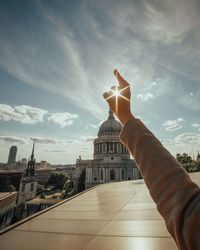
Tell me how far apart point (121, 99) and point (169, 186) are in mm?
680

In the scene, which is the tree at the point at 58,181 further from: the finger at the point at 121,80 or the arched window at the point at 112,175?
the finger at the point at 121,80

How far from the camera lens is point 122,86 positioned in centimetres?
137

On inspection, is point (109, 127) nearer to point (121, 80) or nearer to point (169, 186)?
point (121, 80)

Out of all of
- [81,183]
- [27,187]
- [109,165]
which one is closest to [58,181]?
[81,183]

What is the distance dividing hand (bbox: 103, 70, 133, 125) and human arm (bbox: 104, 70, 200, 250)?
3.8 inches

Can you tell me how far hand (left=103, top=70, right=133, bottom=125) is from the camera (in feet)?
4.14

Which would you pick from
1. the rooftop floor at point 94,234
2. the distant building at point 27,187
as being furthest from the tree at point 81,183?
the rooftop floor at point 94,234

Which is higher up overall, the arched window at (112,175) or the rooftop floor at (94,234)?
the arched window at (112,175)

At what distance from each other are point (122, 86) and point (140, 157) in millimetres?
606

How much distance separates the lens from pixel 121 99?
1.30 meters

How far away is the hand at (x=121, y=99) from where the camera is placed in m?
1.26

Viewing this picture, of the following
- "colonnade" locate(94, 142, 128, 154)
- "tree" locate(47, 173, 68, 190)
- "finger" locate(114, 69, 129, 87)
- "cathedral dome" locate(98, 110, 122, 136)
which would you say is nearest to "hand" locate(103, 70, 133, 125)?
"finger" locate(114, 69, 129, 87)

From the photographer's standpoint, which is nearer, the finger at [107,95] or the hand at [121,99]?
the hand at [121,99]

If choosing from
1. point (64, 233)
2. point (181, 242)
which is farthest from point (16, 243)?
point (181, 242)
